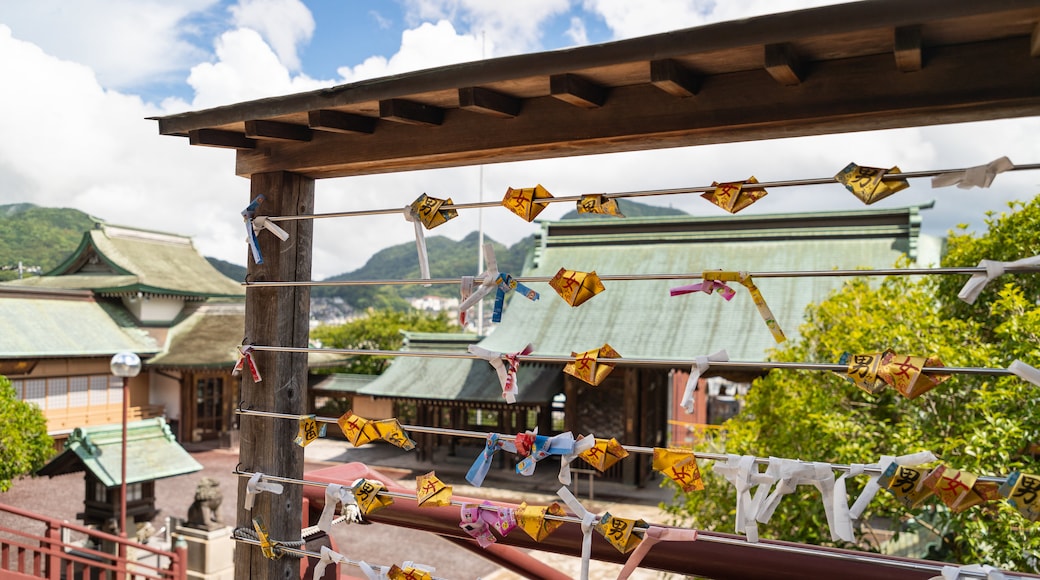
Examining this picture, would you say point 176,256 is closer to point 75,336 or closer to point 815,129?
point 75,336

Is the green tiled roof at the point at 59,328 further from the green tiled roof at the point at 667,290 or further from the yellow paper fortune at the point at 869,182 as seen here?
the yellow paper fortune at the point at 869,182

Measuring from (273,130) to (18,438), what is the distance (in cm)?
1153

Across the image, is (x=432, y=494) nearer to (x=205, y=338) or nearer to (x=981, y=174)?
(x=981, y=174)

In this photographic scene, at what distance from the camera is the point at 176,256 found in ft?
73.0

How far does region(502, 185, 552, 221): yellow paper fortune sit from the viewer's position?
1801mm

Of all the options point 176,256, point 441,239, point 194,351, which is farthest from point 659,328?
point 441,239

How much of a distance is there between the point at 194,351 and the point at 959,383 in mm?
16567

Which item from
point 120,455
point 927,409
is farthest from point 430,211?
point 120,455

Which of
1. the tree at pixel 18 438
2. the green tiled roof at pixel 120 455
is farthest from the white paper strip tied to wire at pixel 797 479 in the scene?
the tree at pixel 18 438

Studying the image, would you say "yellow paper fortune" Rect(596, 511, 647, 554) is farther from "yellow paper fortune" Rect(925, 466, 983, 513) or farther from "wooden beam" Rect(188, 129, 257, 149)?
"wooden beam" Rect(188, 129, 257, 149)

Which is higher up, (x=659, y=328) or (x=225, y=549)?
(x=659, y=328)

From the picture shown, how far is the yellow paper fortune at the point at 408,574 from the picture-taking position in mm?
1944

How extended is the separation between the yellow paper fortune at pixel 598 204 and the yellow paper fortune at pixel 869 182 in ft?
1.54

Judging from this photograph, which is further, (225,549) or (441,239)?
(441,239)
